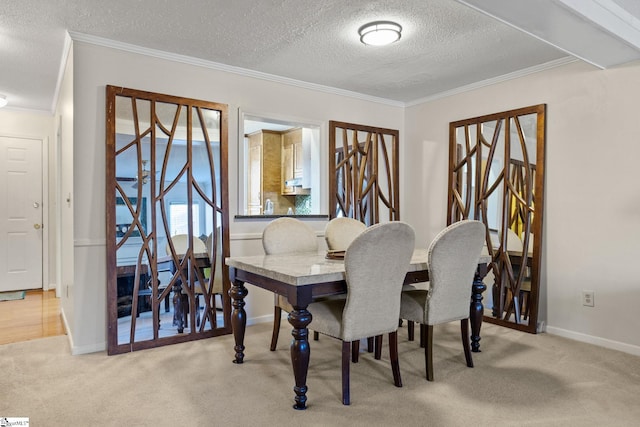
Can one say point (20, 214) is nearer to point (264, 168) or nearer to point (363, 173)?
point (264, 168)

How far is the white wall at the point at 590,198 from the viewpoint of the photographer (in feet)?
9.70

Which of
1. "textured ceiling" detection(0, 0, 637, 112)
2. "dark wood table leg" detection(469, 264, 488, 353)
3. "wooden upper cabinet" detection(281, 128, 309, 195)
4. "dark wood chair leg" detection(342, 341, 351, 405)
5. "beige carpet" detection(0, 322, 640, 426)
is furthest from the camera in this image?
"wooden upper cabinet" detection(281, 128, 309, 195)

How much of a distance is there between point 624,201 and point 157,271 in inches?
137

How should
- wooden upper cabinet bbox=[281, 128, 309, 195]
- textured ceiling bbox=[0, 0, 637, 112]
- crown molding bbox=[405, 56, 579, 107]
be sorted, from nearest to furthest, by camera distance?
textured ceiling bbox=[0, 0, 637, 112] → crown molding bbox=[405, 56, 579, 107] → wooden upper cabinet bbox=[281, 128, 309, 195]

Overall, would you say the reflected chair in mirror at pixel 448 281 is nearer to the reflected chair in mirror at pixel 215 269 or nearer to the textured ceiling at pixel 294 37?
the textured ceiling at pixel 294 37

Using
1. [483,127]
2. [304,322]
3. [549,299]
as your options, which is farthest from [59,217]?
[549,299]

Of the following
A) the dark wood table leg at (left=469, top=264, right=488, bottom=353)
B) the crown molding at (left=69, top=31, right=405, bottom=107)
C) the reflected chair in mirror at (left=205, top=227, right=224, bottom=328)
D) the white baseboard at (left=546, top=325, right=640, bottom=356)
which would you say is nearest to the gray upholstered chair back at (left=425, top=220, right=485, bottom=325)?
the dark wood table leg at (left=469, top=264, right=488, bottom=353)

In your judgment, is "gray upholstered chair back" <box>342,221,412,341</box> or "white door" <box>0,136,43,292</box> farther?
"white door" <box>0,136,43,292</box>

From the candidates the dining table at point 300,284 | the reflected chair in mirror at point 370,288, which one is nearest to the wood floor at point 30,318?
the dining table at point 300,284

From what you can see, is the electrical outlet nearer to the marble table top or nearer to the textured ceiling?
the marble table top

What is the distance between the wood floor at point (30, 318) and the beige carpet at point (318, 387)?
29 cm

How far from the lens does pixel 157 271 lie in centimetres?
311

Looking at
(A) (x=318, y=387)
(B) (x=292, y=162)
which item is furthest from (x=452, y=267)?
(B) (x=292, y=162)

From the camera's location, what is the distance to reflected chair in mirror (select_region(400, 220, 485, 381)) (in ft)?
7.98
